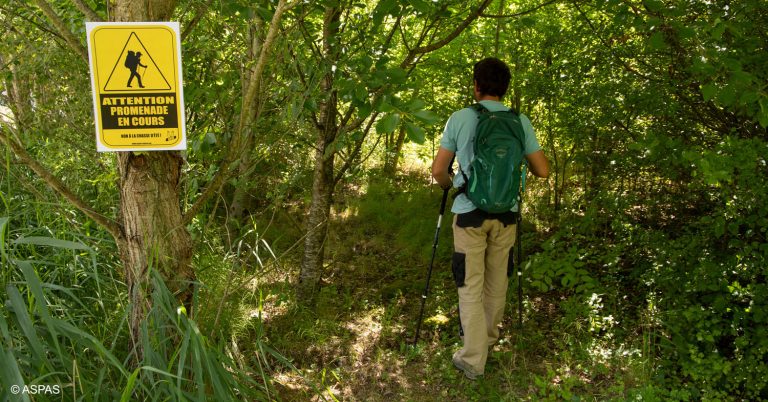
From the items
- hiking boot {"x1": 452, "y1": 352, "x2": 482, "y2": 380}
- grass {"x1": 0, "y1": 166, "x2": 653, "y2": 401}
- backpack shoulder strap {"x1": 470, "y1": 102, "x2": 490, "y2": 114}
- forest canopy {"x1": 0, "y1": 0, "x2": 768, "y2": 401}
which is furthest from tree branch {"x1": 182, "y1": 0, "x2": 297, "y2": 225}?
hiking boot {"x1": 452, "y1": 352, "x2": 482, "y2": 380}

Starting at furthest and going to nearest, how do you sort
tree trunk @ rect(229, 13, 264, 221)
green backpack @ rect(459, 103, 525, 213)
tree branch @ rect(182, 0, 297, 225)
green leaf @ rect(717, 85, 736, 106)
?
green backpack @ rect(459, 103, 525, 213)
green leaf @ rect(717, 85, 736, 106)
tree trunk @ rect(229, 13, 264, 221)
tree branch @ rect(182, 0, 297, 225)

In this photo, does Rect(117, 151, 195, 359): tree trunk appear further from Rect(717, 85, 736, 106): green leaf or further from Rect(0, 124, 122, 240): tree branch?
Rect(717, 85, 736, 106): green leaf

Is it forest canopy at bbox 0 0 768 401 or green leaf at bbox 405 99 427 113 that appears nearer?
green leaf at bbox 405 99 427 113

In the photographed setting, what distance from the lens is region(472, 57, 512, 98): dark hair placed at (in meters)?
3.72

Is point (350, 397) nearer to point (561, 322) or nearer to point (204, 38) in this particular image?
point (561, 322)

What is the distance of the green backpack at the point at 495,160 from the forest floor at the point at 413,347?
3.78ft

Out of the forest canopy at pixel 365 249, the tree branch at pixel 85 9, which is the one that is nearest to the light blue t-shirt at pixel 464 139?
the forest canopy at pixel 365 249

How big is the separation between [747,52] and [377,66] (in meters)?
2.60

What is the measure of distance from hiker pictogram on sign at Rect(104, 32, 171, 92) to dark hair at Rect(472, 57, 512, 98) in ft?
7.12

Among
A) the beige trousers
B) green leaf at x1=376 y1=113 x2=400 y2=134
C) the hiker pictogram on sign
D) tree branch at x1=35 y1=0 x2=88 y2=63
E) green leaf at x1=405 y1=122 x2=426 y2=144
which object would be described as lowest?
the beige trousers

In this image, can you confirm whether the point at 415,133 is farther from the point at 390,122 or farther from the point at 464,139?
the point at 464,139

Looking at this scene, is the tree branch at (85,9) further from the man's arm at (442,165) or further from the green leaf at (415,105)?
the man's arm at (442,165)

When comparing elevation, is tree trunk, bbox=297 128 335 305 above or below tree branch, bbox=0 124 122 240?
below

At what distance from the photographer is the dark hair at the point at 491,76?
372 cm
